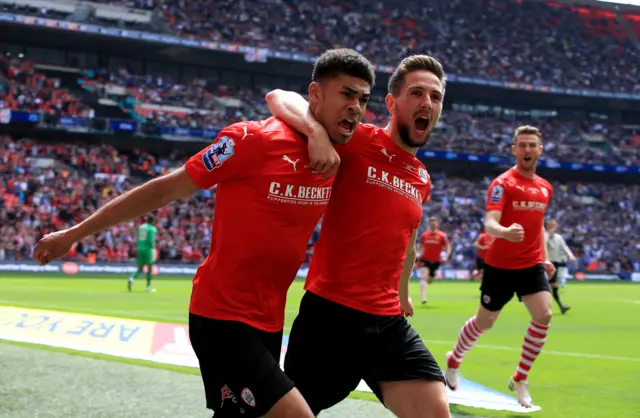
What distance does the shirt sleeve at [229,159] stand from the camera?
3.62 meters

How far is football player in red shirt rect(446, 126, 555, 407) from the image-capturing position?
26.3ft

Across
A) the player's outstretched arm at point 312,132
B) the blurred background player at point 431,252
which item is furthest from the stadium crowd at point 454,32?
the player's outstretched arm at point 312,132

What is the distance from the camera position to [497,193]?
8.06 meters

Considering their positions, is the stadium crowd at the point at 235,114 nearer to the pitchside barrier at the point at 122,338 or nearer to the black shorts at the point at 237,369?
the pitchside barrier at the point at 122,338

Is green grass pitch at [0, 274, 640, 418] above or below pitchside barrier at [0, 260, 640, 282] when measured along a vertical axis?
above

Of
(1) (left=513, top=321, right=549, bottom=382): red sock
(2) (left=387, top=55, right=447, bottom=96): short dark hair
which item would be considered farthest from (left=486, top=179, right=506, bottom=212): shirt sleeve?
(2) (left=387, top=55, right=447, bottom=96): short dark hair

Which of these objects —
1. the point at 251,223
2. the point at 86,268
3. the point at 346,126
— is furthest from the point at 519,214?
the point at 86,268

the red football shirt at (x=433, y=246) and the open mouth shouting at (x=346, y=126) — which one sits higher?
the open mouth shouting at (x=346, y=126)

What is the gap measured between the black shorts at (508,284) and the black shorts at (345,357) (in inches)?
158

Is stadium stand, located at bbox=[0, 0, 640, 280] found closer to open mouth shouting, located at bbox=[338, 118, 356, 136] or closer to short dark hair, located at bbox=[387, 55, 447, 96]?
short dark hair, located at bbox=[387, 55, 447, 96]

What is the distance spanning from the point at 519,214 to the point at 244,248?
514cm

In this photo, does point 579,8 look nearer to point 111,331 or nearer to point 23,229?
point 23,229

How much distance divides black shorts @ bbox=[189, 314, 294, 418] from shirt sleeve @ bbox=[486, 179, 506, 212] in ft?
15.8

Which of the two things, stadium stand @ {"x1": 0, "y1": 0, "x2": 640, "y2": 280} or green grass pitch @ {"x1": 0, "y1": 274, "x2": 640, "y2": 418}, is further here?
stadium stand @ {"x1": 0, "y1": 0, "x2": 640, "y2": 280}
